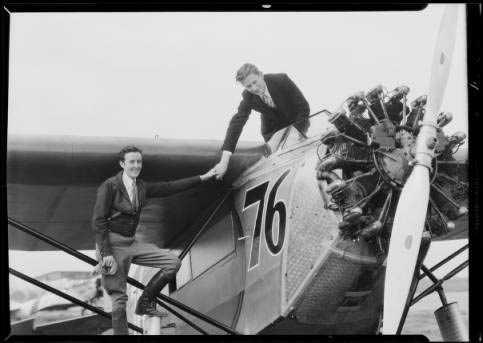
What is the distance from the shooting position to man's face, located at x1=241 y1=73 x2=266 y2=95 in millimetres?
5277

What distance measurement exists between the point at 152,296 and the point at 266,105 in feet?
5.24

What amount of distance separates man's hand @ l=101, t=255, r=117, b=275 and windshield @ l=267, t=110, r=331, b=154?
1.39m

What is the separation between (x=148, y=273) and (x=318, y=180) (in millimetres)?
1399

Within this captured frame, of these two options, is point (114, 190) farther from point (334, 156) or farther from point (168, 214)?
point (334, 156)

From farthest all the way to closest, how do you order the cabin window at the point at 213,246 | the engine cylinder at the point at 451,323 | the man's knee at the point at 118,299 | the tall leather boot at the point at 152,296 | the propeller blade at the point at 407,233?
the cabin window at the point at 213,246 → the tall leather boot at the point at 152,296 → the man's knee at the point at 118,299 → the engine cylinder at the point at 451,323 → the propeller blade at the point at 407,233

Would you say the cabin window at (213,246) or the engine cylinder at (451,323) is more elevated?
the cabin window at (213,246)

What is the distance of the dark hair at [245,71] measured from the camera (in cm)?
525

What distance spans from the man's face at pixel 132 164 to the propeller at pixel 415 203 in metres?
1.82

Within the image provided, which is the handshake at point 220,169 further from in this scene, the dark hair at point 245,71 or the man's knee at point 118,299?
the man's knee at point 118,299

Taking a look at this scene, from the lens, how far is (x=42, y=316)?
209 inches

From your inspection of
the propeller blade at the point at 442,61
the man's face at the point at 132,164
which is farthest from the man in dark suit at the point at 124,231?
the propeller blade at the point at 442,61

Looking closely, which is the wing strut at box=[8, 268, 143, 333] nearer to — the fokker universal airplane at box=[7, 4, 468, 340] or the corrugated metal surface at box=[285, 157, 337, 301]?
the fokker universal airplane at box=[7, 4, 468, 340]

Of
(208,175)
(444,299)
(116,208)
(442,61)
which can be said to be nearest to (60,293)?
(116,208)
